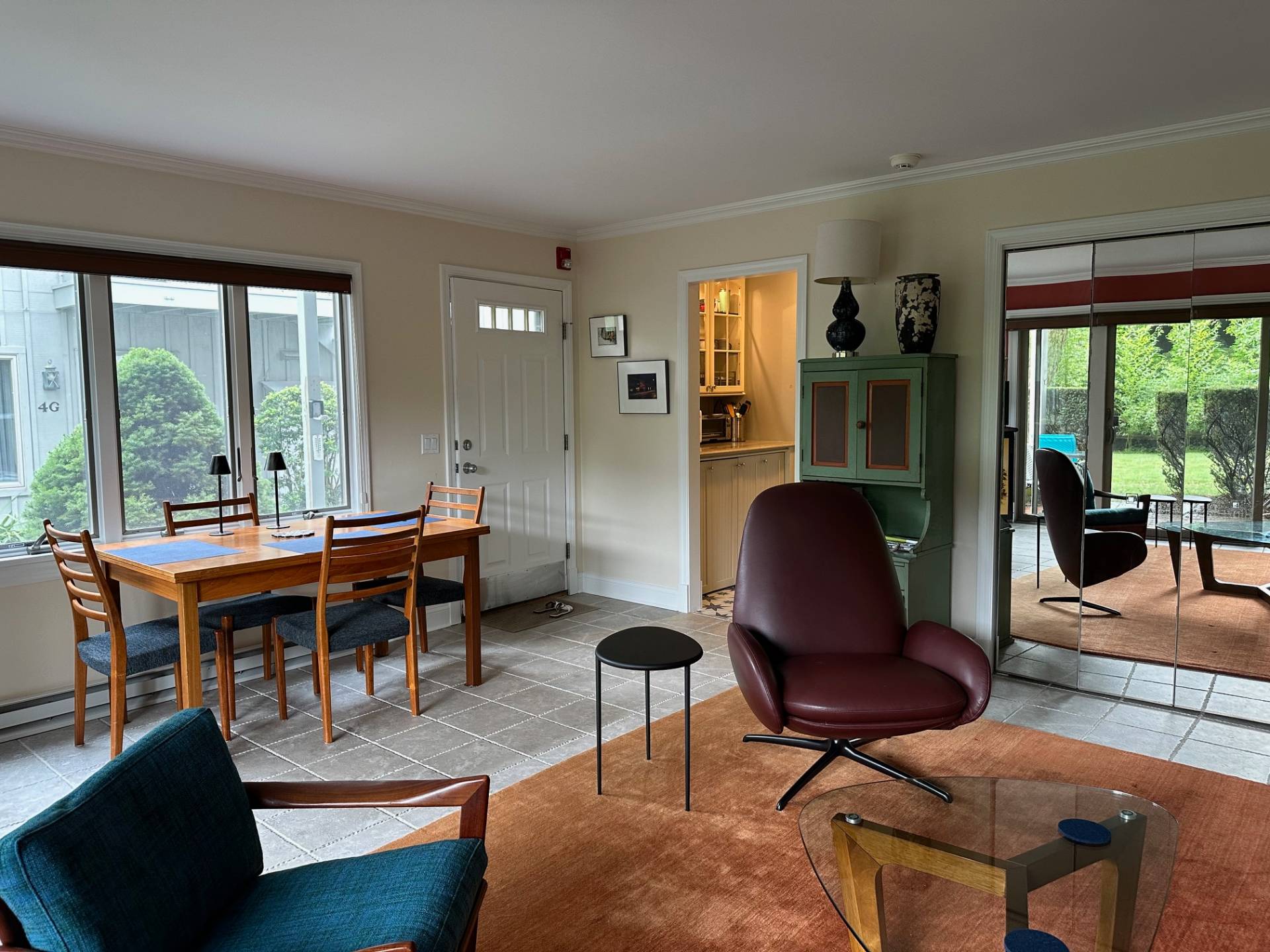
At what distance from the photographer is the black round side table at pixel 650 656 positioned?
9.18 ft

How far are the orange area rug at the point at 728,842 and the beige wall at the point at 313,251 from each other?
7.42 ft

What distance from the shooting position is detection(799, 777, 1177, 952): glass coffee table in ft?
5.58

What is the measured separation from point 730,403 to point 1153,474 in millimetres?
3269

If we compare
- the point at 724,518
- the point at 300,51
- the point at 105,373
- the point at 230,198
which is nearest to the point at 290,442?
the point at 105,373

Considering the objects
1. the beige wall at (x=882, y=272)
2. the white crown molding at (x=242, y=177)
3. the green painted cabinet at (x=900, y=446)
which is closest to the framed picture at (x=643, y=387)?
the beige wall at (x=882, y=272)

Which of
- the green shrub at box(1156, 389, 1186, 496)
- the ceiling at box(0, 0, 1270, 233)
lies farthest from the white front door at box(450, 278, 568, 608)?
the green shrub at box(1156, 389, 1186, 496)

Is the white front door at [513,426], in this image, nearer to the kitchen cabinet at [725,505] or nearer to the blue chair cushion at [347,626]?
the kitchen cabinet at [725,505]

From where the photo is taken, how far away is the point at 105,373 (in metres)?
3.94

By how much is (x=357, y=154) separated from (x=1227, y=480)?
408cm

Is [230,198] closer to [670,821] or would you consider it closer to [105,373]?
[105,373]

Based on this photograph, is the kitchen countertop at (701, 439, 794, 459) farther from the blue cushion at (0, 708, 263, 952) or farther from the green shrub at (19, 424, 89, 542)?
the blue cushion at (0, 708, 263, 952)

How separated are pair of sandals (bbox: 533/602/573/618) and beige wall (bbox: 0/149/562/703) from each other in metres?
1.11

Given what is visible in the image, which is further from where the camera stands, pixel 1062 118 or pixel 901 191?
pixel 901 191

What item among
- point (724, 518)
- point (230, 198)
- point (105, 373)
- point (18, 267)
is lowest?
point (724, 518)
